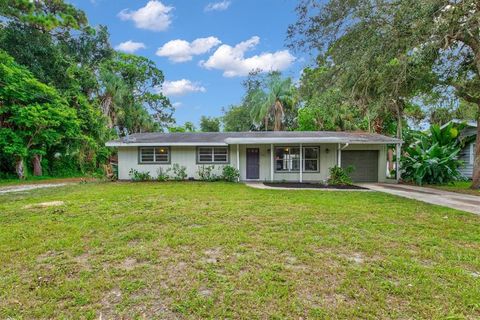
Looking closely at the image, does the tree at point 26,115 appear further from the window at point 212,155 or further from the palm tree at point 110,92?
the window at point 212,155

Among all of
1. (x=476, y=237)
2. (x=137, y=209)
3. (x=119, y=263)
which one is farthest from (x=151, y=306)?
(x=476, y=237)

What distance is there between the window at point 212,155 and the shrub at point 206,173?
36cm

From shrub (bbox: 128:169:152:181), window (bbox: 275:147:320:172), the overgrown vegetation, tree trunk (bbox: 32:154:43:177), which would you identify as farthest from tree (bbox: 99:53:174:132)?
window (bbox: 275:147:320:172)

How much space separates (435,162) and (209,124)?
89.3 ft

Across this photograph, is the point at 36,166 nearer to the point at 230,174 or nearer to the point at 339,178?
the point at 230,174

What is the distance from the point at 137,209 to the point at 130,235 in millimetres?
2160

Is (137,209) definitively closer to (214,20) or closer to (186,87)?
(214,20)

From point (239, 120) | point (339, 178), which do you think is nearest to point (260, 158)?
point (339, 178)

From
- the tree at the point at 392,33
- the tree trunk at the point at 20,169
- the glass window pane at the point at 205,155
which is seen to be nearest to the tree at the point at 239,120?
the glass window pane at the point at 205,155

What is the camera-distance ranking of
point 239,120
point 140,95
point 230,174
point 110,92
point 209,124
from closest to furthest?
point 230,174 < point 110,92 < point 140,95 < point 239,120 < point 209,124

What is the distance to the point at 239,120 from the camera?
102ft

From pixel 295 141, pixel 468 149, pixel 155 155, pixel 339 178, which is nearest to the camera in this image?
pixel 339 178

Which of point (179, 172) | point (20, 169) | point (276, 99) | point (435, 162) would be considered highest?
point (276, 99)

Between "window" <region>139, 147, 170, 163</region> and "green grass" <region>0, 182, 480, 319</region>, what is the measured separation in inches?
311
